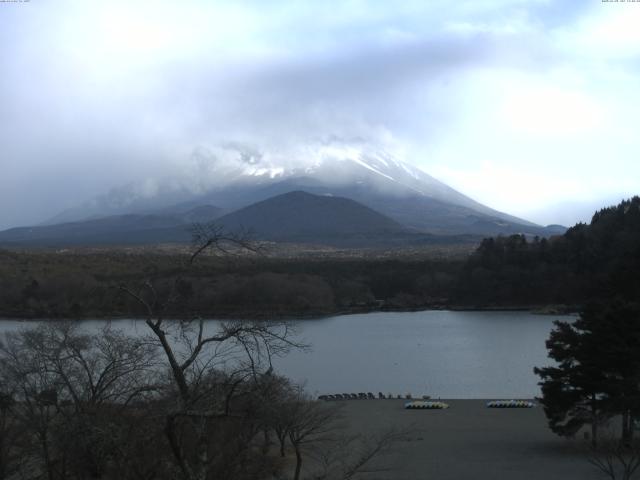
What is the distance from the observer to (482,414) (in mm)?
18219

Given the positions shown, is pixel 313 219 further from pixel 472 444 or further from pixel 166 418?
pixel 166 418

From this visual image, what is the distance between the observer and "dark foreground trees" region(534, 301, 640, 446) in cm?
1313

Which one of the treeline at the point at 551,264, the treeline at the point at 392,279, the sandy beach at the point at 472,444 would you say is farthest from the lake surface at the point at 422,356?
the treeline at the point at 551,264

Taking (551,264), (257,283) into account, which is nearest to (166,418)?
(257,283)

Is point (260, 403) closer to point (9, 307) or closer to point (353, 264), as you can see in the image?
point (9, 307)

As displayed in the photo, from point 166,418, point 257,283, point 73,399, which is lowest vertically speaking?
point 257,283

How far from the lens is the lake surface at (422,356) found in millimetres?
23047

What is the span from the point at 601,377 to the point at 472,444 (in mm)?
2797

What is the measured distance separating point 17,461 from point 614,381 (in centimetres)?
887

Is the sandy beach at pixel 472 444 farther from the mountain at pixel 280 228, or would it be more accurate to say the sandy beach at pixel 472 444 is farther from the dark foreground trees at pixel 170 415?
the mountain at pixel 280 228

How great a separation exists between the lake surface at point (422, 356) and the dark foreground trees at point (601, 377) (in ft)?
25.2

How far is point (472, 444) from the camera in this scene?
15008 millimetres

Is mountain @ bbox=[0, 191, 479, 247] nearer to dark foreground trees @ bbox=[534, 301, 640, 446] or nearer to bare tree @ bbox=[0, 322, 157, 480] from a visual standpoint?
dark foreground trees @ bbox=[534, 301, 640, 446]

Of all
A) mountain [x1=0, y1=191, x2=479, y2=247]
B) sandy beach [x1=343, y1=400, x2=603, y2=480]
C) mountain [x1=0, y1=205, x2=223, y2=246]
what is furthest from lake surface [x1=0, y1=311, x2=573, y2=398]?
mountain [x1=0, y1=191, x2=479, y2=247]
